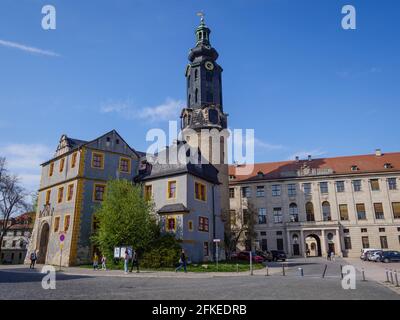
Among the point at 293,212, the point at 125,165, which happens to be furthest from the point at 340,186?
the point at 125,165

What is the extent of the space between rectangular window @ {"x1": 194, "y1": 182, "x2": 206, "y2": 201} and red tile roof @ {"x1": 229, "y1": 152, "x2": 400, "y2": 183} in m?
28.8

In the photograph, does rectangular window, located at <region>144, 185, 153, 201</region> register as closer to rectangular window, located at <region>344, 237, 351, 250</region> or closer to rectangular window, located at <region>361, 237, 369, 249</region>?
rectangular window, located at <region>344, 237, 351, 250</region>

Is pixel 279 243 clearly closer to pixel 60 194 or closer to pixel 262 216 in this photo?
pixel 262 216

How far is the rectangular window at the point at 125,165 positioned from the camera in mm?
34984

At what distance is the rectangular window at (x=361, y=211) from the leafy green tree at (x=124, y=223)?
4068 cm

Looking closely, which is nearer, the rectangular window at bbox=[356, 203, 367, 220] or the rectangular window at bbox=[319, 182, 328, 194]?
the rectangular window at bbox=[356, 203, 367, 220]

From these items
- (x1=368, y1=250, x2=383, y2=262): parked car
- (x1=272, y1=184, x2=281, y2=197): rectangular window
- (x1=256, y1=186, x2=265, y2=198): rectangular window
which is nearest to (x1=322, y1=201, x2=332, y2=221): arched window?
(x1=272, y1=184, x2=281, y2=197): rectangular window

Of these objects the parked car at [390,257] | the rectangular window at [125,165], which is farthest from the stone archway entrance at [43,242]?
the parked car at [390,257]

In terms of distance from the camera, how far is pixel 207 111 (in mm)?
49750

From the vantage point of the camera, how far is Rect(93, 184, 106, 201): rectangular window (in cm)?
3241

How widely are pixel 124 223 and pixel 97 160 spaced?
29.8 ft

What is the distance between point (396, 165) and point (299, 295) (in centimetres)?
5375

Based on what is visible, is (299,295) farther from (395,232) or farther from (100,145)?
(395,232)
